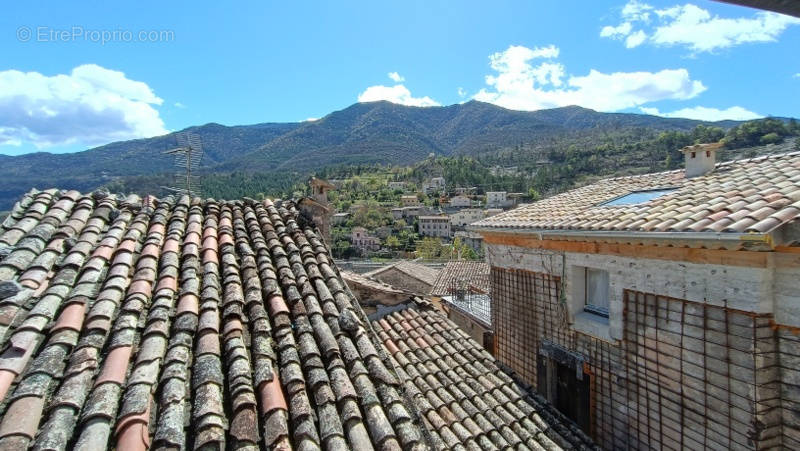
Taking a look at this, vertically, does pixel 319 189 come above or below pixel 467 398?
above

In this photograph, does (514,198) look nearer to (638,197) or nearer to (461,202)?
A: (461,202)

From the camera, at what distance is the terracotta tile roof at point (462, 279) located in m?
22.3

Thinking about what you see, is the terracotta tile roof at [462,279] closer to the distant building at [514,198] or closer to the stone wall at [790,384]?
the stone wall at [790,384]

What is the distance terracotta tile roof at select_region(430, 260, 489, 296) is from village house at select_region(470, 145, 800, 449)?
40.6ft

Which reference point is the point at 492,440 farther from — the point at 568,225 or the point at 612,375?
the point at 568,225

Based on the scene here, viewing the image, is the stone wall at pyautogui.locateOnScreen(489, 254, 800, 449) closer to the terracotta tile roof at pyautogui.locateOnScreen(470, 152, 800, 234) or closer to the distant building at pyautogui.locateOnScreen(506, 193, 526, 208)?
the terracotta tile roof at pyautogui.locateOnScreen(470, 152, 800, 234)

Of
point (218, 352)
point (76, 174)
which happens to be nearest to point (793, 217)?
point (218, 352)

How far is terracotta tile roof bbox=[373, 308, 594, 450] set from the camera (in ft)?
19.7

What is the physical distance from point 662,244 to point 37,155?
192629 mm

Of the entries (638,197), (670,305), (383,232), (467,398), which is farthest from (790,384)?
(383,232)

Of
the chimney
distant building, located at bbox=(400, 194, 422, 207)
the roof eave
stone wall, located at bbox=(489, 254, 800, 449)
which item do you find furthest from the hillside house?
distant building, located at bbox=(400, 194, 422, 207)

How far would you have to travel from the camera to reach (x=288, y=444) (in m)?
2.42

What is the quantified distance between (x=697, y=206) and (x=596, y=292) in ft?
6.82

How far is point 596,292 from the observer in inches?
274
